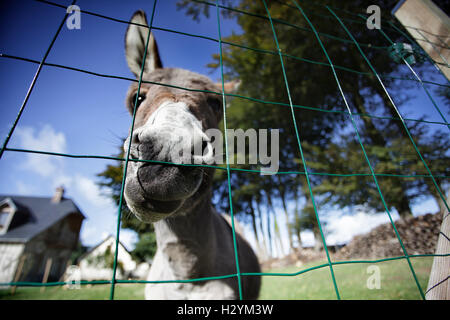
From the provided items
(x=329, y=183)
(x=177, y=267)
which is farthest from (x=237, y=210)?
(x=177, y=267)

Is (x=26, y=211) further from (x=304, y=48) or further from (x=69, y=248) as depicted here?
(x=304, y=48)

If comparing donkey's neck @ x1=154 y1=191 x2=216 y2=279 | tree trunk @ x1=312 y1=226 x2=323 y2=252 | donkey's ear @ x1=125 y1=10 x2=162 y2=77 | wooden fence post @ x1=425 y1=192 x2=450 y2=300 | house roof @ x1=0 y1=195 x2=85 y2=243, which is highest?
house roof @ x1=0 y1=195 x2=85 y2=243

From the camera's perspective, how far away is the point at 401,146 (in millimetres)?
6988

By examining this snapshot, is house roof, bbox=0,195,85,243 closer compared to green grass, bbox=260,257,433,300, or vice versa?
green grass, bbox=260,257,433,300

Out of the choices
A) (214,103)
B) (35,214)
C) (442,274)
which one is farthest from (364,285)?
(35,214)

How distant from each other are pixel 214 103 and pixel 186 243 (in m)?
1.40

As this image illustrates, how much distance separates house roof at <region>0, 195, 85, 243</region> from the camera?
17.4 m

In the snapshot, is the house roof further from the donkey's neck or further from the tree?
the donkey's neck

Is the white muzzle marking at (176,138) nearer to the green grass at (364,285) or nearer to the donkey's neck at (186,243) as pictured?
the donkey's neck at (186,243)

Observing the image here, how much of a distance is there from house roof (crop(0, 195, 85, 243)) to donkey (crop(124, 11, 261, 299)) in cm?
2227

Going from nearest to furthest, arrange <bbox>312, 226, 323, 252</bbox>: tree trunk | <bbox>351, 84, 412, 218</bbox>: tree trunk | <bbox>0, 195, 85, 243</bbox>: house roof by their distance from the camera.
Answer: <bbox>351, 84, 412, 218</bbox>: tree trunk, <bbox>312, 226, 323, 252</bbox>: tree trunk, <bbox>0, 195, 85, 243</bbox>: house roof

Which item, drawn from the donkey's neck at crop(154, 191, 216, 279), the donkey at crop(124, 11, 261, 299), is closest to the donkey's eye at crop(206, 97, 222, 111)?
the donkey at crop(124, 11, 261, 299)

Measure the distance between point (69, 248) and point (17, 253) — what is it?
5.39 metres

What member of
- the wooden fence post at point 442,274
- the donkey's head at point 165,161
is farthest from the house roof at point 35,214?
the wooden fence post at point 442,274
